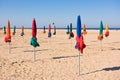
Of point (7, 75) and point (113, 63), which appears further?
point (113, 63)

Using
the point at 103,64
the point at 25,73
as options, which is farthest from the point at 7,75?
the point at 103,64

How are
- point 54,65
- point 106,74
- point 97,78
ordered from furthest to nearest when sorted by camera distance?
point 54,65, point 106,74, point 97,78

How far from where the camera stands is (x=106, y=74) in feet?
36.7

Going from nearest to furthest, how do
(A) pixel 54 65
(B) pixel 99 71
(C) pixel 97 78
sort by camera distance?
(C) pixel 97 78 → (B) pixel 99 71 → (A) pixel 54 65

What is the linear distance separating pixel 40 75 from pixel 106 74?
11.1 feet

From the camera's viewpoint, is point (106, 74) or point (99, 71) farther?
point (99, 71)

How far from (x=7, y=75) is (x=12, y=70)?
1037 mm

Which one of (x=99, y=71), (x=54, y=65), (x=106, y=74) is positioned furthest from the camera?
(x=54, y=65)

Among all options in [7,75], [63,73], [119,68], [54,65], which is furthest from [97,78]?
[7,75]

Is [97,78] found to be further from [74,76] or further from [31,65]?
[31,65]

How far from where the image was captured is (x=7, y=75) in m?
10.9

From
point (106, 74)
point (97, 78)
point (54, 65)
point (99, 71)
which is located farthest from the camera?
point (54, 65)

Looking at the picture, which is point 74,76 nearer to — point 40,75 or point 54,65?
point 40,75

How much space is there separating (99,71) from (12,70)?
476cm
